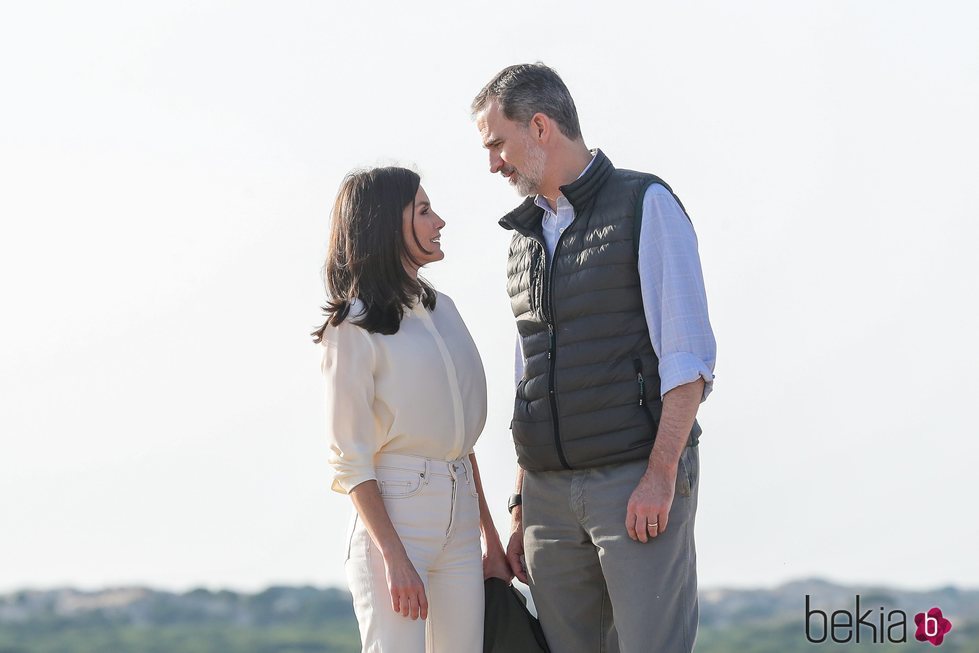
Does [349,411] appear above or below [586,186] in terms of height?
below

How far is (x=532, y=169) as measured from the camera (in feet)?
9.48

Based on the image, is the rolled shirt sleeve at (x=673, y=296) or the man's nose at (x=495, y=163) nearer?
the rolled shirt sleeve at (x=673, y=296)

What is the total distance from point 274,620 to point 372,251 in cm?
1915

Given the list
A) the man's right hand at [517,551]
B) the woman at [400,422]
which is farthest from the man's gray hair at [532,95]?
the man's right hand at [517,551]

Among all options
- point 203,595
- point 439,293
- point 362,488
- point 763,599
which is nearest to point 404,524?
point 362,488

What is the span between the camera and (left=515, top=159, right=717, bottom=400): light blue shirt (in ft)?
8.54

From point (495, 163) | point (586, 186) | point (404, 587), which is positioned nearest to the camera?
point (404, 587)

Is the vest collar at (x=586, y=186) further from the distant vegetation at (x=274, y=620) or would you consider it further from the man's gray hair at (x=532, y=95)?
the distant vegetation at (x=274, y=620)

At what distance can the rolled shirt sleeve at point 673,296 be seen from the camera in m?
2.60

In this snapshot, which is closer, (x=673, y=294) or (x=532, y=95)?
(x=673, y=294)

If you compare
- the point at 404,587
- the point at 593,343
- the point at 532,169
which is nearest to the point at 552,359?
the point at 593,343

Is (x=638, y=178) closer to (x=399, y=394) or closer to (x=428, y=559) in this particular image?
(x=399, y=394)

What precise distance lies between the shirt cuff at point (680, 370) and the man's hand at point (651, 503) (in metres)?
0.18

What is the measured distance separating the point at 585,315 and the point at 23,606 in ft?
67.0
